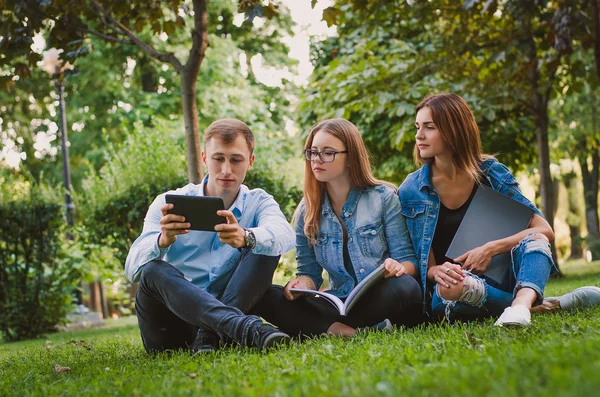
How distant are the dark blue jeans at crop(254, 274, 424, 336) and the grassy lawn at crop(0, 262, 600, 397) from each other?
0.22 meters

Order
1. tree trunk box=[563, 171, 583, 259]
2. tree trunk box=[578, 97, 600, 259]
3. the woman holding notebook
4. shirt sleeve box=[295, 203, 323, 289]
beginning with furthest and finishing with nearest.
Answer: tree trunk box=[563, 171, 583, 259] < tree trunk box=[578, 97, 600, 259] < shirt sleeve box=[295, 203, 323, 289] < the woman holding notebook

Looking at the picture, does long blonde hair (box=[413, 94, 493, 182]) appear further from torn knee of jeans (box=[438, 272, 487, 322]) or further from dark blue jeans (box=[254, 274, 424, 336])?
dark blue jeans (box=[254, 274, 424, 336])

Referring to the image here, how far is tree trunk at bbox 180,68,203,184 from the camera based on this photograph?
634cm

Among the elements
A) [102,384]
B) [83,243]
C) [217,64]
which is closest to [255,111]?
[217,64]

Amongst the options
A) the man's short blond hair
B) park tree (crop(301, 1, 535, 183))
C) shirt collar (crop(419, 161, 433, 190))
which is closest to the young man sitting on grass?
the man's short blond hair

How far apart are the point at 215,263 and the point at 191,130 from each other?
8.49ft

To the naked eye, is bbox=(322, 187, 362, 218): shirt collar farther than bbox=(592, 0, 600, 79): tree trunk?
No

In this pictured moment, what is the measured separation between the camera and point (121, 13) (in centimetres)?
673

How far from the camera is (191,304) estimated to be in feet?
11.8

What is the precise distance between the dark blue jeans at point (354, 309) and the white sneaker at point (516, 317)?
2.03 ft

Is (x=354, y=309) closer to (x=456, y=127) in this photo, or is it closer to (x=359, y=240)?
(x=359, y=240)

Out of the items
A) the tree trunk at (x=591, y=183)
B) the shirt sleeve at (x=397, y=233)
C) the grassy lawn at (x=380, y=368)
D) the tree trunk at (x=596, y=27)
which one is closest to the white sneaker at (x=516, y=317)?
the grassy lawn at (x=380, y=368)

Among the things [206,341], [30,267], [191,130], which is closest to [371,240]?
[206,341]

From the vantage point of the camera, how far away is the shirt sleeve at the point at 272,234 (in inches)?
152
